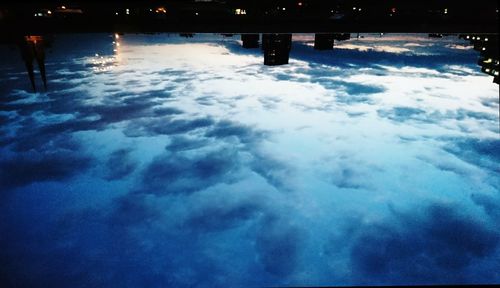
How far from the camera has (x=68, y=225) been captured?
11.9 metres

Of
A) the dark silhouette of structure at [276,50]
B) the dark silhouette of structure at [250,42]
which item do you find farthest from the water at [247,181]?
the dark silhouette of structure at [250,42]

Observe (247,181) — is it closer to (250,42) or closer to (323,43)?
(323,43)

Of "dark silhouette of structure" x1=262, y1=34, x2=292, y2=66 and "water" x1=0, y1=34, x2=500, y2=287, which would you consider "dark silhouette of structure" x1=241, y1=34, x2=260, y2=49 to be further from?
"water" x1=0, y1=34, x2=500, y2=287

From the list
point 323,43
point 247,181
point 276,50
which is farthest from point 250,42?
point 247,181

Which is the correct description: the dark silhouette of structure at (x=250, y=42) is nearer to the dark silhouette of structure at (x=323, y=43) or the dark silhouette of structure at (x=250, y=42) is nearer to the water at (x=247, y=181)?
the dark silhouette of structure at (x=323, y=43)

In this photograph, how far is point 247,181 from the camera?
54.0 feet

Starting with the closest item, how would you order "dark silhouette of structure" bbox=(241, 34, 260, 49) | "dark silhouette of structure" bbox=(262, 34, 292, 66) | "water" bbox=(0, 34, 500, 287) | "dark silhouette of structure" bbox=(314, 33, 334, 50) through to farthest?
"water" bbox=(0, 34, 500, 287) → "dark silhouette of structure" bbox=(262, 34, 292, 66) → "dark silhouette of structure" bbox=(314, 33, 334, 50) → "dark silhouette of structure" bbox=(241, 34, 260, 49)

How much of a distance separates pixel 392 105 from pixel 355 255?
21.6 metres

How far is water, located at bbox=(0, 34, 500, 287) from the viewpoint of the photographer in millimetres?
10195

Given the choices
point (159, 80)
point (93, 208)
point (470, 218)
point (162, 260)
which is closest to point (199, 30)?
point (162, 260)

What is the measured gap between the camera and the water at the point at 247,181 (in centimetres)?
1020

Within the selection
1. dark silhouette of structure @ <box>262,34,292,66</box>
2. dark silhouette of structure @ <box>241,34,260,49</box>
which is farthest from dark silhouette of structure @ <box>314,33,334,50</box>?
dark silhouette of structure @ <box>241,34,260,49</box>

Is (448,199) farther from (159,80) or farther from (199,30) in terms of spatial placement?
(159,80)

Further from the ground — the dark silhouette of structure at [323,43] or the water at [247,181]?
the dark silhouette of structure at [323,43]
